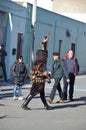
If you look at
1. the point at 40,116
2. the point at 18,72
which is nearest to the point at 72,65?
the point at 18,72

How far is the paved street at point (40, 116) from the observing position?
37.4ft

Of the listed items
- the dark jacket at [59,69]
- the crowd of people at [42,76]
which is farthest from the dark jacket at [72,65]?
the dark jacket at [59,69]

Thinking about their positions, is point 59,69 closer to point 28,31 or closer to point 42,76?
point 42,76

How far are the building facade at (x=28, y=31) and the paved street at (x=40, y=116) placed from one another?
311 inches

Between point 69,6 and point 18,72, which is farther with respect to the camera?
point 69,6

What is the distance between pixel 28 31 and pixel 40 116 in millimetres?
14504

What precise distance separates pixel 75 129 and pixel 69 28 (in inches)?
931

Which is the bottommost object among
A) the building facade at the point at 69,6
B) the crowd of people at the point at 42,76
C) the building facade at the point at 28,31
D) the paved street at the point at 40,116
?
the paved street at the point at 40,116

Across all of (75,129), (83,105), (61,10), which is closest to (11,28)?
(83,105)

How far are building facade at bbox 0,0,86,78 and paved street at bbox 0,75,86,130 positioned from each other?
7.91 m

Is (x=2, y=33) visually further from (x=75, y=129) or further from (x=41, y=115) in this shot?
(x=75, y=129)

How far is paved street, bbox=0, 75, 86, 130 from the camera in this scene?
1141 centimetres

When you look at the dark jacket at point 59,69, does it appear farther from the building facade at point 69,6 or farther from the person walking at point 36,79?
the building facade at point 69,6

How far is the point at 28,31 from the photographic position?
27109 mm
